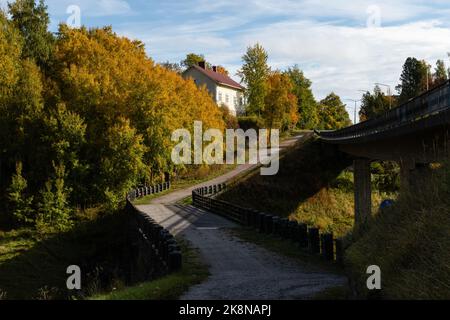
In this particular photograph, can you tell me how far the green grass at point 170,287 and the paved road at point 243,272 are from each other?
0.27 metres

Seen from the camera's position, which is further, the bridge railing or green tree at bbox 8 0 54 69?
green tree at bbox 8 0 54 69

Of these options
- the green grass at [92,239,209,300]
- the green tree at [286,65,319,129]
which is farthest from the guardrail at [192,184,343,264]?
the green tree at [286,65,319,129]

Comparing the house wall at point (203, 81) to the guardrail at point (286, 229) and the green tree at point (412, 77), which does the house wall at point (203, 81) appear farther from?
the guardrail at point (286, 229)

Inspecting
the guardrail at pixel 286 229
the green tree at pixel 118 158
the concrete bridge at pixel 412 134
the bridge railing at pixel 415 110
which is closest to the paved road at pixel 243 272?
the guardrail at pixel 286 229

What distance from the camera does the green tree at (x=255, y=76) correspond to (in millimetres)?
88306

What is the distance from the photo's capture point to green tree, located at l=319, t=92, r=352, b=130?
120050 millimetres

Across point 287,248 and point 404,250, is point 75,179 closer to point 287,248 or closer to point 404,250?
point 287,248

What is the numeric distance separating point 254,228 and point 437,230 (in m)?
17.5

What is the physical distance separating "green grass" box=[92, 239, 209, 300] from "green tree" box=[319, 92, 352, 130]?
102819mm

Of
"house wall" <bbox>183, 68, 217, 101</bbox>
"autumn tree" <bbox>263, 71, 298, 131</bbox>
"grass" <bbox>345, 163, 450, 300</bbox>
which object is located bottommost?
"grass" <bbox>345, 163, 450, 300</bbox>

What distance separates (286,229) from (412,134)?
8978 mm

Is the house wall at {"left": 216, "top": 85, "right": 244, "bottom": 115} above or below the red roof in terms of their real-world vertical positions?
below

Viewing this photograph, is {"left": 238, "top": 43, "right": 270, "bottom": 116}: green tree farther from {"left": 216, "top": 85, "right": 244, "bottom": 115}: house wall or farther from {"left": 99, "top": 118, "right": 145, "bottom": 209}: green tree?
{"left": 99, "top": 118, "right": 145, "bottom": 209}: green tree

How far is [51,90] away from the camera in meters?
43.1
